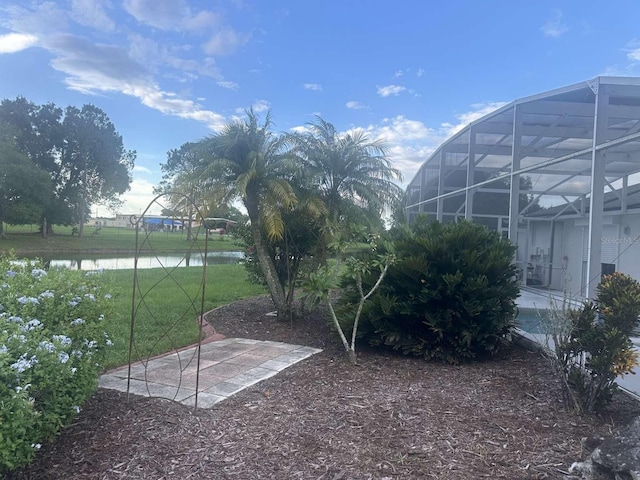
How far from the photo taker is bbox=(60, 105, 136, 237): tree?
36719 millimetres

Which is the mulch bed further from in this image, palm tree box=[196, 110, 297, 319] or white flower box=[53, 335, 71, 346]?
palm tree box=[196, 110, 297, 319]

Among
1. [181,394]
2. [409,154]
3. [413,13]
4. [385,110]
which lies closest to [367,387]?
[181,394]

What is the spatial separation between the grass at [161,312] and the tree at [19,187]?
19.2 meters

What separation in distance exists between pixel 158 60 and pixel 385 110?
668 cm

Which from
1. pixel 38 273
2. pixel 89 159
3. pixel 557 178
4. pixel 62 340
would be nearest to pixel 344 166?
pixel 557 178

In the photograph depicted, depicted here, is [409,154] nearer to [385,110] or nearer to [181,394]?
[385,110]

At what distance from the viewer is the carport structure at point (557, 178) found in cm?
564

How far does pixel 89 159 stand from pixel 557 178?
1537 inches

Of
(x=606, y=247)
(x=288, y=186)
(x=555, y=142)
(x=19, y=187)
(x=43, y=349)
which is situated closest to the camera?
(x=43, y=349)

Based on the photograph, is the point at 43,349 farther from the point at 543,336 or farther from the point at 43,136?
the point at 43,136

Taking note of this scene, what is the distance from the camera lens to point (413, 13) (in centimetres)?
929

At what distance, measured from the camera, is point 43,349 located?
2.57m

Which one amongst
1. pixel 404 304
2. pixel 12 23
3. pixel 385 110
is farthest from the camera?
pixel 385 110

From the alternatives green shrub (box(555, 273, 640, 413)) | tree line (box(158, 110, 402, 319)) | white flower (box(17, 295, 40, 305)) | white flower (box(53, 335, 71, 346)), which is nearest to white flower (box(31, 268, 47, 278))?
white flower (box(17, 295, 40, 305))
